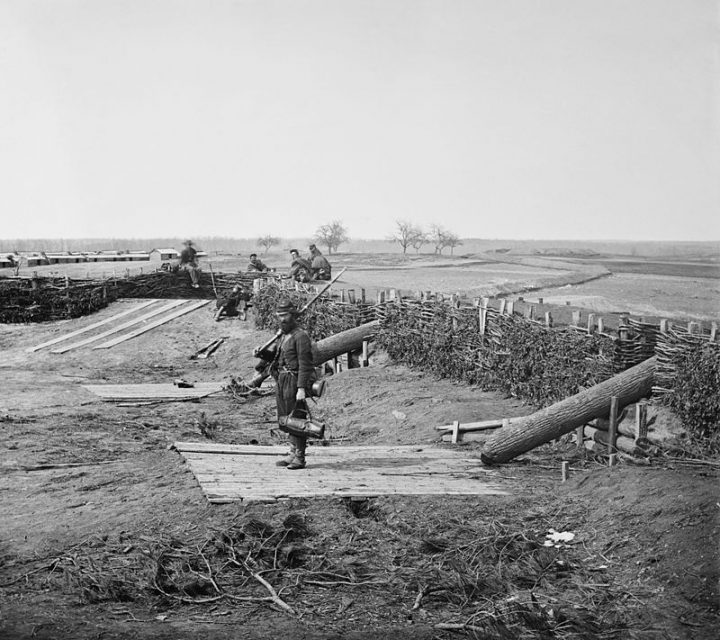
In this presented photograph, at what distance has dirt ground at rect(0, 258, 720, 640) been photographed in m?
5.17

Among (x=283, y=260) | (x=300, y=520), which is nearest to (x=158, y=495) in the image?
(x=300, y=520)

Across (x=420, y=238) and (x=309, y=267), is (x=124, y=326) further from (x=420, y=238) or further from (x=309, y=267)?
(x=420, y=238)

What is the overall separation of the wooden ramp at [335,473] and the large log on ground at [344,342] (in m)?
7.43

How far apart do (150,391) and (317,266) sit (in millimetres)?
9664

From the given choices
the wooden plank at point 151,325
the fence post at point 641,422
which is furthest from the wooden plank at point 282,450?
the wooden plank at point 151,325

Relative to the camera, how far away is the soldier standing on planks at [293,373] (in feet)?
28.4

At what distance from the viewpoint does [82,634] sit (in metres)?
4.82

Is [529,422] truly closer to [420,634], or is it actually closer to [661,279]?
[420,634]

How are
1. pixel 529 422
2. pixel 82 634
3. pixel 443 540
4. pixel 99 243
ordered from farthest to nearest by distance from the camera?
1. pixel 99 243
2. pixel 529 422
3. pixel 443 540
4. pixel 82 634

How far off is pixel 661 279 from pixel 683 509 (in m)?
16.8

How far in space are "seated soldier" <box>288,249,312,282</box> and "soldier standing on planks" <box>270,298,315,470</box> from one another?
15.6 meters

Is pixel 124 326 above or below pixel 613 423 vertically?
below

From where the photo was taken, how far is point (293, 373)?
8.83m

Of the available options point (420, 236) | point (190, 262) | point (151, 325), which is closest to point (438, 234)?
point (420, 236)
